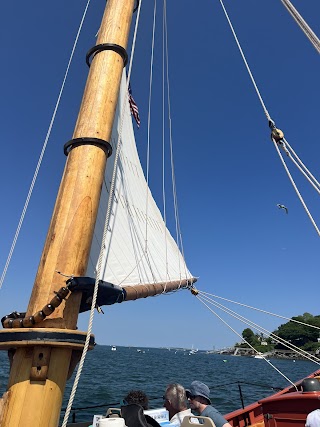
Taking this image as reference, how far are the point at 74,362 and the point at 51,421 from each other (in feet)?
1.10

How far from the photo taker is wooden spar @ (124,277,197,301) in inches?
155

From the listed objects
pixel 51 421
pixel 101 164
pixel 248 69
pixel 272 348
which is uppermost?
pixel 272 348

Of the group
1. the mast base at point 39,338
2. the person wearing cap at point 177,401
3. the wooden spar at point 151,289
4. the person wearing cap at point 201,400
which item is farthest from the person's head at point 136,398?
the mast base at point 39,338

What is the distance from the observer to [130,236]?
5.03 m

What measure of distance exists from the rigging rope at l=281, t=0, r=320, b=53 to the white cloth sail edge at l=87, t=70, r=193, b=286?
2188mm

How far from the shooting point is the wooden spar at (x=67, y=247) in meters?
1.84

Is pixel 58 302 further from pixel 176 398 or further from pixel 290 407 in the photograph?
pixel 290 407

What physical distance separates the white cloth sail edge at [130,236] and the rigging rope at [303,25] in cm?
219

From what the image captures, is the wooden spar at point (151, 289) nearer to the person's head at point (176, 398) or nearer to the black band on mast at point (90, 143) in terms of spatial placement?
the person's head at point (176, 398)

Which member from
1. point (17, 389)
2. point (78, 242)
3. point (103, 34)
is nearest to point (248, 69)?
point (103, 34)

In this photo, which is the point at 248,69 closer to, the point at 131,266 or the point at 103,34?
the point at 103,34

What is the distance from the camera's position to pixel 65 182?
2.57 meters

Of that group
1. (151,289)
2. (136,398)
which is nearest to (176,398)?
(136,398)

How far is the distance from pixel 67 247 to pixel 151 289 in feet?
8.89
